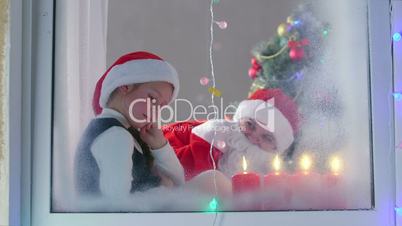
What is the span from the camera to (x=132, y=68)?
3.98ft

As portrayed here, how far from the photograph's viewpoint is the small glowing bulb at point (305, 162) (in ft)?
3.95

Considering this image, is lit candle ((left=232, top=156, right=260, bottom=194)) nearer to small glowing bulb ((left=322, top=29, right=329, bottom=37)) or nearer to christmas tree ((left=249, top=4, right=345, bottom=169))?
christmas tree ((left=249, top=4, right=345, bottom=169))

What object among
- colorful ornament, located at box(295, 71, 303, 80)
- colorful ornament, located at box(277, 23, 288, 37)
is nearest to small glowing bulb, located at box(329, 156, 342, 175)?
colorful ornament, located at box(295, 71, 303, 80)

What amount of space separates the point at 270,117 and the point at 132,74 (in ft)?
1.15

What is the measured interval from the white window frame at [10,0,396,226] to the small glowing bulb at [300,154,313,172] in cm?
10

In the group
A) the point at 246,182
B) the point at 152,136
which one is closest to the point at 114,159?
the point at 152,136

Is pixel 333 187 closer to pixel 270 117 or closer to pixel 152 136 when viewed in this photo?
pixel 270 117

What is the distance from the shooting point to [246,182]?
120cm

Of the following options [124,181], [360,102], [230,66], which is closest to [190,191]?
[124,181]

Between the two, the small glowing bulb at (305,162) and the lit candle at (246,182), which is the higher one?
the small glowing bulb at (305,162)

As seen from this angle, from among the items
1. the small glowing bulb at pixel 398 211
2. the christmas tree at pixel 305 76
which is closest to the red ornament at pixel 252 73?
the christmas tree at pixel 305 76

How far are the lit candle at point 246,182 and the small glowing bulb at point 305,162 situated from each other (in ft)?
0.37

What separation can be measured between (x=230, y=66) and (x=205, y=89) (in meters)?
0.08

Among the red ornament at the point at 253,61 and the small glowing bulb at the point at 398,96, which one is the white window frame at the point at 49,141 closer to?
the small glowing bulb at the point at 398,96
